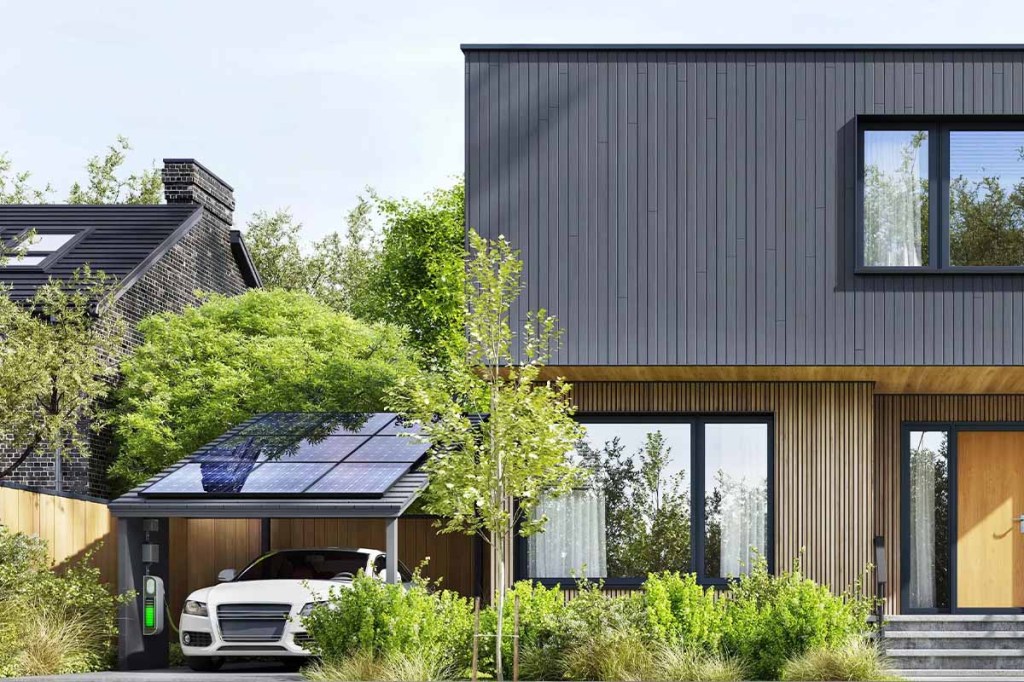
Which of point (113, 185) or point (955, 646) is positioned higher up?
point (113, 185)

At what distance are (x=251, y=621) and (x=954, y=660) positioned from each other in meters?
7.61

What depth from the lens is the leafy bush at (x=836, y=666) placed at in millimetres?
13547

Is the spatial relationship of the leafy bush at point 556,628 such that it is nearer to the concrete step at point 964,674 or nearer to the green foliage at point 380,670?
the green foliage at point 380,670

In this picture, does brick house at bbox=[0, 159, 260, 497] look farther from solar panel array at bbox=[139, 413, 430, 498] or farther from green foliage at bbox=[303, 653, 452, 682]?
green foliage at bbox=[303, 653, 452, 682]

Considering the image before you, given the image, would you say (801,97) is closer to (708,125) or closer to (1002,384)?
(708,125)

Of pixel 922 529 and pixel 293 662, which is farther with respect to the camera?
pixel 922 529

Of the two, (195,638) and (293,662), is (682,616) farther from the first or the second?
(195,638)

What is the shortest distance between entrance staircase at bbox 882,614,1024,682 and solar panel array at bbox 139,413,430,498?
568 centimetres

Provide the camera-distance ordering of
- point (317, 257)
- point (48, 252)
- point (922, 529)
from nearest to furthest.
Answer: point (922, 529)
point (48, 252)
point (317, 257)

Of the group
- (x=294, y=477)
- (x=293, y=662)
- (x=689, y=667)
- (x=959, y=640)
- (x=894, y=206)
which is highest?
(x=894, y=206)

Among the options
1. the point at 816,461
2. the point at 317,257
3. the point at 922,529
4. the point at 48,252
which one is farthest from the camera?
the point at 317,257

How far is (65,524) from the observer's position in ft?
57.1

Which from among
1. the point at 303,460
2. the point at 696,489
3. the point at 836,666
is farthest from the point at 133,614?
the point at 836,666

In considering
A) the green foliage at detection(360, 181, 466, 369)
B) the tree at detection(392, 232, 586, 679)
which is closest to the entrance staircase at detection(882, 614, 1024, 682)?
the tree at detection(392, 232, 586, 679)
